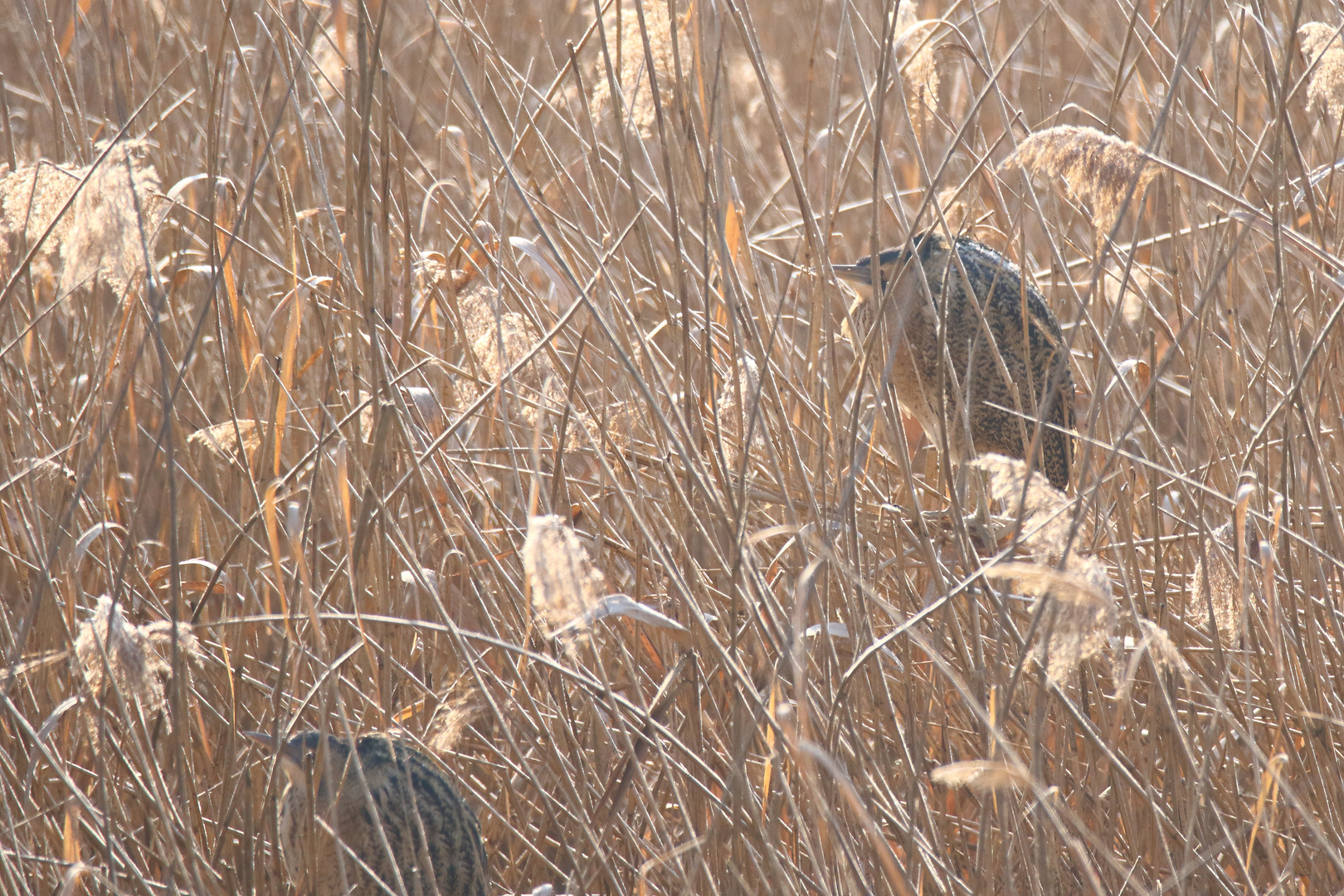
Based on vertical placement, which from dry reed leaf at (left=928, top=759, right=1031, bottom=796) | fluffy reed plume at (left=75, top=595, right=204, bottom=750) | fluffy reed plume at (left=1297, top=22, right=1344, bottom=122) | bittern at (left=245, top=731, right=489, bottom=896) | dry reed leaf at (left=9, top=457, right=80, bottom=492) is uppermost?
fluffy reed plume at (left=1297, top=22, right=1344, bottom=122)

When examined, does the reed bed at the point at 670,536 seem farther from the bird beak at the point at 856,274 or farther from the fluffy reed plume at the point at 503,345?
the bird beak at the point at 856,274

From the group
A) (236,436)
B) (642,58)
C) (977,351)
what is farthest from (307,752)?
(977,351)

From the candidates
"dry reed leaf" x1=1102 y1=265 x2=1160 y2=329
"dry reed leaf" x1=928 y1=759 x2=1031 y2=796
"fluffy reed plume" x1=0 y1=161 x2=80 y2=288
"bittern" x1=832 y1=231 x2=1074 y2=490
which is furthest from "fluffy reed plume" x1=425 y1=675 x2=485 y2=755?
"bittern" x1=832 y1=231 x2=1074 y2=490

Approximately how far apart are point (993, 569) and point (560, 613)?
14.1 inches

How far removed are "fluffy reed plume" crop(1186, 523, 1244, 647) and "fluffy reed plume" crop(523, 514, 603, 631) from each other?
721mm

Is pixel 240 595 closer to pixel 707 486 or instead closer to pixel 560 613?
pixel 707 486

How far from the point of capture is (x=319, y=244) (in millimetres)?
2316

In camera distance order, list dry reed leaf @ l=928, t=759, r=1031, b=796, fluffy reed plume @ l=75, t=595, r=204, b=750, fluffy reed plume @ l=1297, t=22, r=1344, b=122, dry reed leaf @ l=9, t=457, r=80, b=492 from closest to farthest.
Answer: dry reed leaf @ l=928, t=759, r=1031, b=796 < fluffy reed plume @ l=75, t=595, r=204, b=750 < fluffy reed plume @ l=1297, t=22, r=1344, b=122 < dry reed leaf @ l=9, t=457, r=80, b=492

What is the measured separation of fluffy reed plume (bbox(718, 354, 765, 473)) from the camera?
158 centimetres

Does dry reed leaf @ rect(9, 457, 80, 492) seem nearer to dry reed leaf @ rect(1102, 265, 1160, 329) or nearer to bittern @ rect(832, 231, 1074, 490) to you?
bittern @ rect(832, 231, 1074, 490)

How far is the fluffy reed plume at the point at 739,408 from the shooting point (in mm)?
1584

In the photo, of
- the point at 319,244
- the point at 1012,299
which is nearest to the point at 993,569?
the point at 319,244

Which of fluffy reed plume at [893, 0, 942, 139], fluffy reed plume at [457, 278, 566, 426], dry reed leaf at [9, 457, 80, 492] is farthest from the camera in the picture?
dry reed leaf at [9, 457, 80, 492]

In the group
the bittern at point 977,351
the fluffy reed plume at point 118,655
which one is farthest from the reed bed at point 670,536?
the bittern at point 977,351
